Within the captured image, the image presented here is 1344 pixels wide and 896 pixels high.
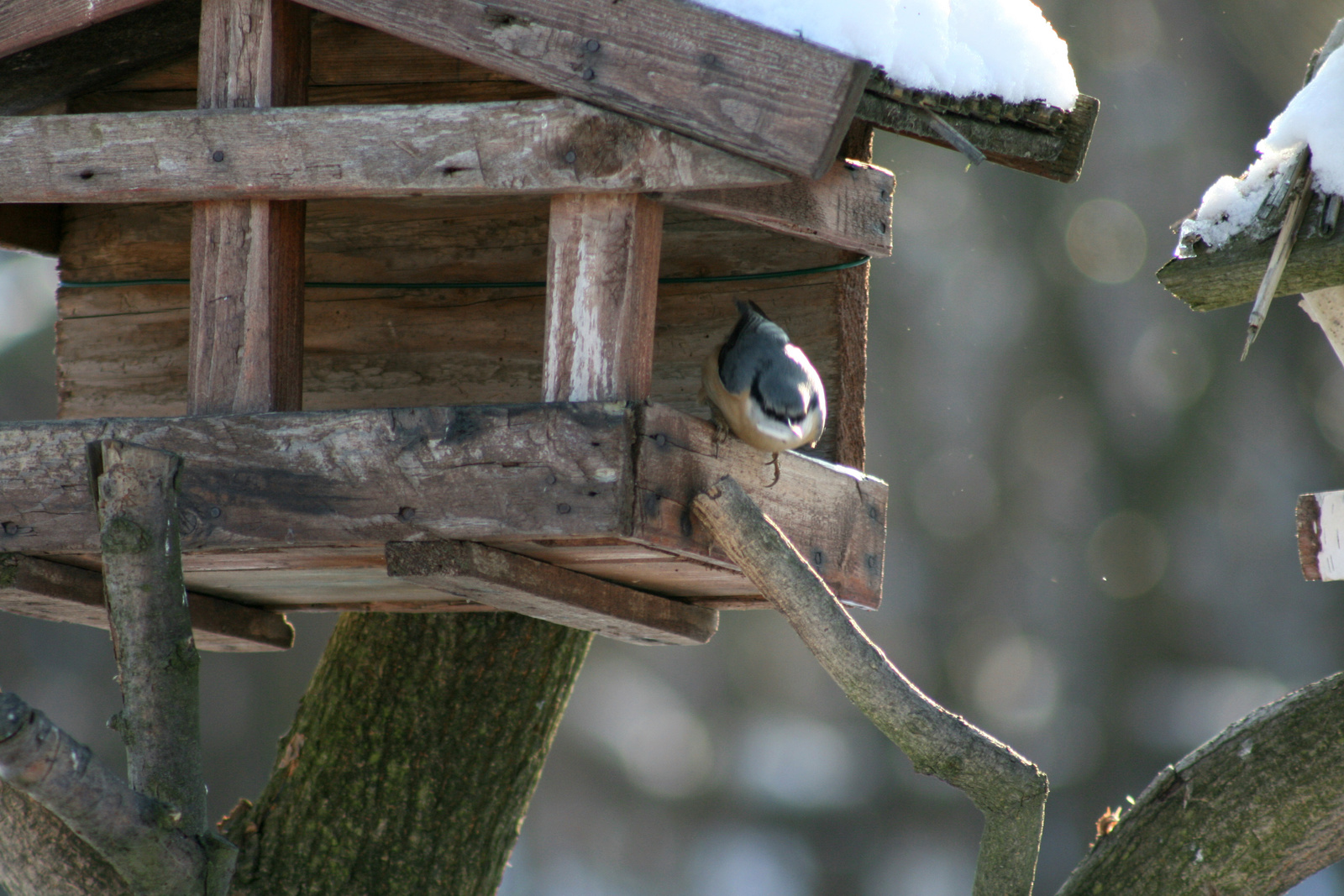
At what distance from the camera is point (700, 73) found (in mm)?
1934

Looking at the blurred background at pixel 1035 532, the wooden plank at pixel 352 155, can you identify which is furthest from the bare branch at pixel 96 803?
the blurred background at pixel 1035 532

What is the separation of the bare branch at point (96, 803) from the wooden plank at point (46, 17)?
1.28m

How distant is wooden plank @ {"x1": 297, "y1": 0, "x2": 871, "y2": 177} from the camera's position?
1868 mm

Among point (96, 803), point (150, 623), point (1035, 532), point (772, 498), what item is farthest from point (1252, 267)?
point (1035, 532)

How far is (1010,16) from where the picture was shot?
2223 millimetres

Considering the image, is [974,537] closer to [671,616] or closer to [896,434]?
[896,434]

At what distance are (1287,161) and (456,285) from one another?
160 centimetres

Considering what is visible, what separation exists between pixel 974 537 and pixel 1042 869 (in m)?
2.08

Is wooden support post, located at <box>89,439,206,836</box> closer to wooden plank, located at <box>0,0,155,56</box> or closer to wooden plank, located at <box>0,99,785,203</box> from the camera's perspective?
wooden plank, located at <box>0,99,785,203</box>

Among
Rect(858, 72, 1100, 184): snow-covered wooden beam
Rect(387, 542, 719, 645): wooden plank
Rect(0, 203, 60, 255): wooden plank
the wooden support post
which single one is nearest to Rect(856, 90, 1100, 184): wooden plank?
Rect(858, 72, 1100, 184): snow-covered wooden beam

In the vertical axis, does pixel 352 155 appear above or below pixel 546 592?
above

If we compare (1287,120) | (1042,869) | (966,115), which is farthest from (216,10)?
(1042,869)

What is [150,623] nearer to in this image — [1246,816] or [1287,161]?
[1246,816]

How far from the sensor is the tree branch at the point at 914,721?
65.0 inches
